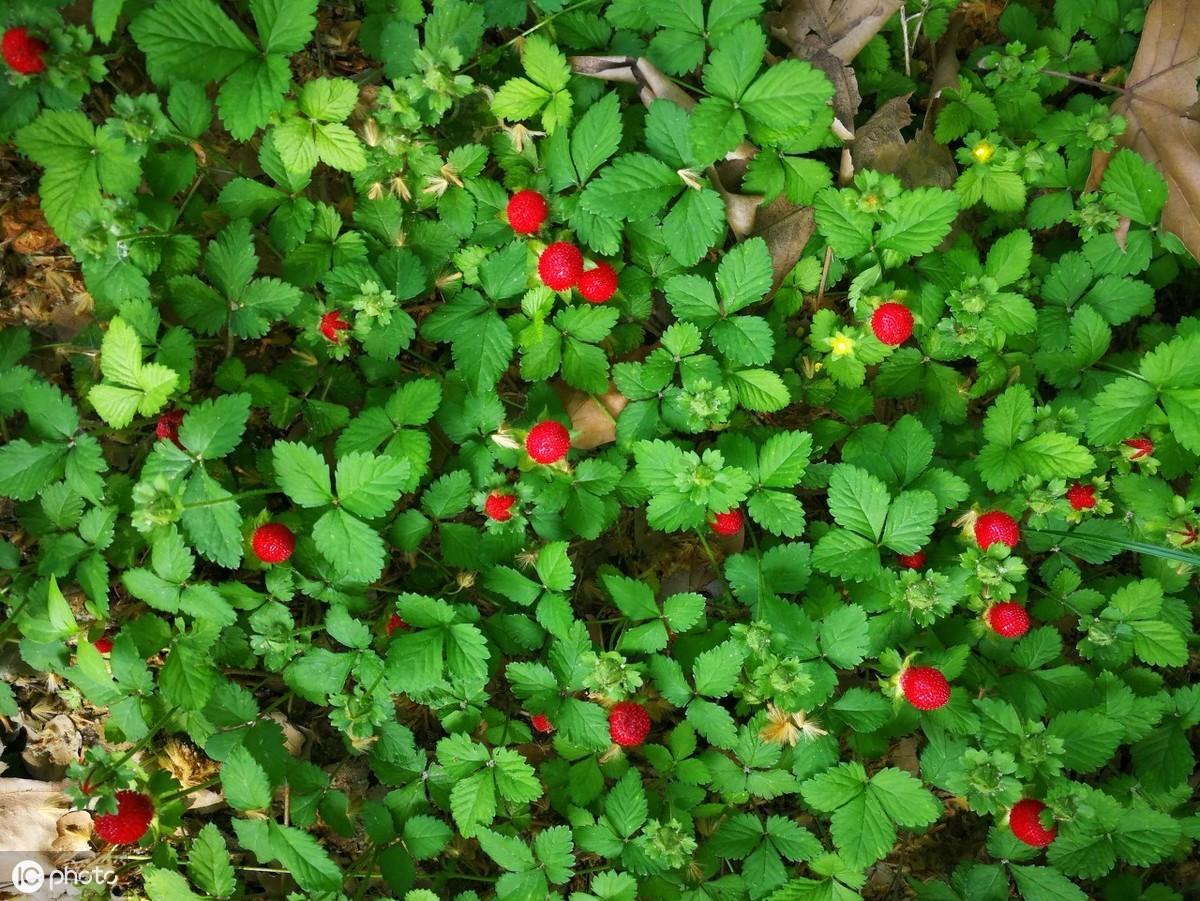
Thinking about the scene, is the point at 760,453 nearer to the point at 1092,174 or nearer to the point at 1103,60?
the point at 1092,174

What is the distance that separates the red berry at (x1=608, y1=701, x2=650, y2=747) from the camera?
2451mm

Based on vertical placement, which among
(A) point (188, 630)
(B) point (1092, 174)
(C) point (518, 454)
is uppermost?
(B) point (1092, 174)

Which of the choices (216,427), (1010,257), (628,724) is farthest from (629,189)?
(628,724)

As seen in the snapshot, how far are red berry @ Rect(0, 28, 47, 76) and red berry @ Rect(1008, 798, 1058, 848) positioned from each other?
11.8ft

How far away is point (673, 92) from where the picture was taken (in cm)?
262

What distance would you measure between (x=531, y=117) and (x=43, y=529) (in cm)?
204

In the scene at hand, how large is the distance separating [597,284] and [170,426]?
55.9 inches

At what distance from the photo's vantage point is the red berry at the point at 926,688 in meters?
2.32

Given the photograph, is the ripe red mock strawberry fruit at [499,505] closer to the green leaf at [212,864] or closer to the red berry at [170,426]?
the red berry at [170,426]

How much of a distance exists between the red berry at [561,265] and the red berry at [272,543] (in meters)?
1.10

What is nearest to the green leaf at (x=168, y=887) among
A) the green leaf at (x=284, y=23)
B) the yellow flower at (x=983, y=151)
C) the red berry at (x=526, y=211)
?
the red berry at (x=526, y=211)

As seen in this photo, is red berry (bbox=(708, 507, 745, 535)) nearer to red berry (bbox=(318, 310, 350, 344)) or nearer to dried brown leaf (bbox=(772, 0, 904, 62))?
red berry (bbox=(318, 310, 350, 344))

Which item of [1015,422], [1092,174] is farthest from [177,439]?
[1092,174]

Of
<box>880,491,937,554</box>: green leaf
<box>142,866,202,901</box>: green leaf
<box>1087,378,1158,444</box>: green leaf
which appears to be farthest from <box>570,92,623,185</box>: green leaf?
<box>142,866,202,901</box>: green leaf
